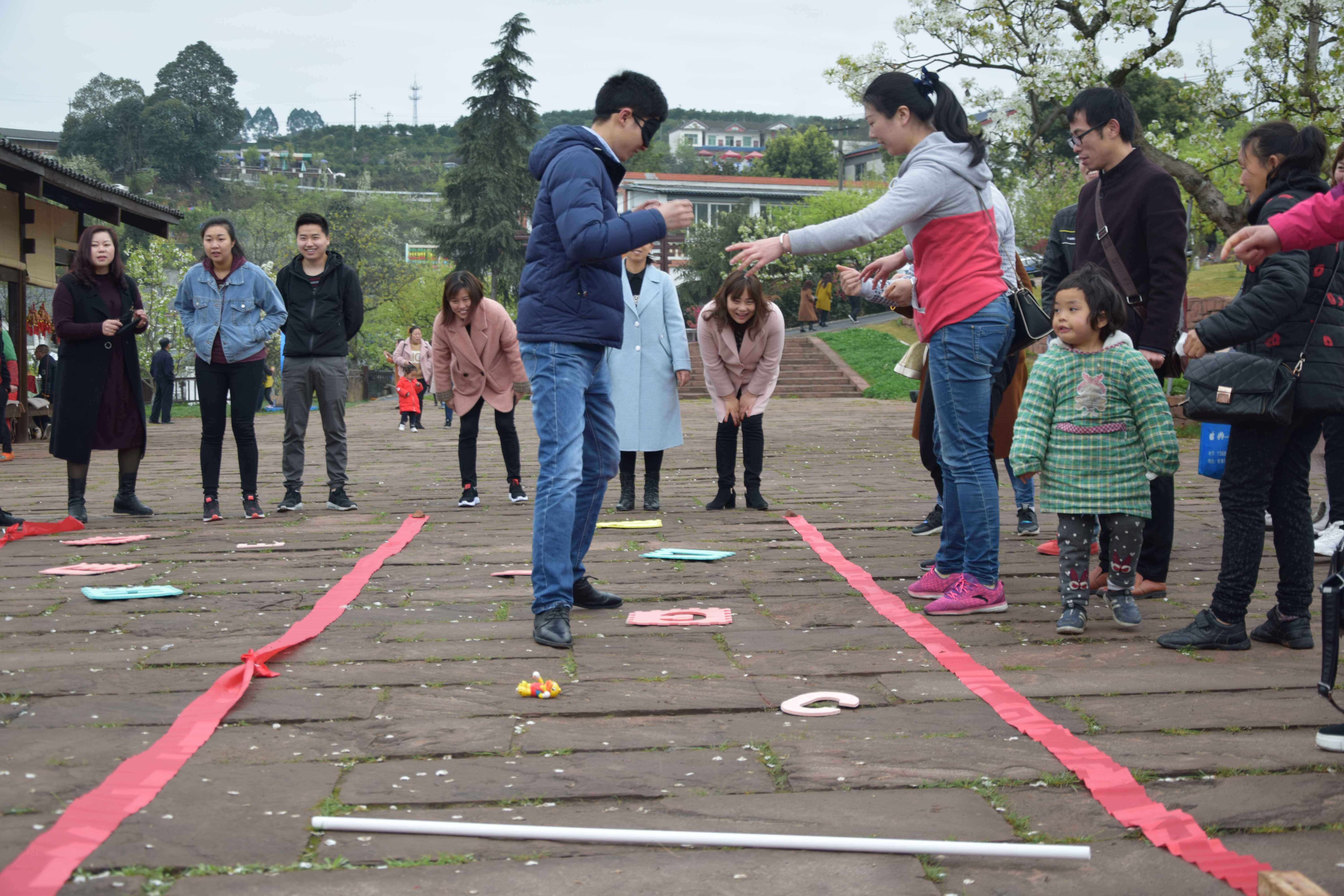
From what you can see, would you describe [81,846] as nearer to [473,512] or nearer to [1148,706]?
[1148,706]

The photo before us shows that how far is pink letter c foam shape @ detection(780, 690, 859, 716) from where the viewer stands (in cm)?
325

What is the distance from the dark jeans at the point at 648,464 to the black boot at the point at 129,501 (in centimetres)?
311

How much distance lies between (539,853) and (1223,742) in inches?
69.1

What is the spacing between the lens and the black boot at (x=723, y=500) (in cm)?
783

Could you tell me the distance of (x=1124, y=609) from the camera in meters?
4.26

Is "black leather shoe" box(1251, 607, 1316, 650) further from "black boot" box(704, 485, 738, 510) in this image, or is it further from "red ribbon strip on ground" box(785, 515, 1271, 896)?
"black boot" box(704, 485, 738, 510)

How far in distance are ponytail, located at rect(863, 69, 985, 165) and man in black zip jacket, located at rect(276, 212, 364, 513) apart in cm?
443

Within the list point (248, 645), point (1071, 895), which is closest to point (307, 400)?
point (248, 645)

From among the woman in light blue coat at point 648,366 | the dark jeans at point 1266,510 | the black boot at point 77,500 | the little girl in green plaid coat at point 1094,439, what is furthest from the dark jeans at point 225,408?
the dark jeans at point 1266,510

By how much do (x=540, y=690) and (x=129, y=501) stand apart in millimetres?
5388

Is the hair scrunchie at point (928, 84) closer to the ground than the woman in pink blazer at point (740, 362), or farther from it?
farther from it

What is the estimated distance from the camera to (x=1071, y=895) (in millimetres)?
2145

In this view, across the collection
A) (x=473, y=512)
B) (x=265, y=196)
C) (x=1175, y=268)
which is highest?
(x=265, y=196)

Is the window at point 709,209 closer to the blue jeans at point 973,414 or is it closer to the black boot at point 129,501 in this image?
the black boot at point 129,501
